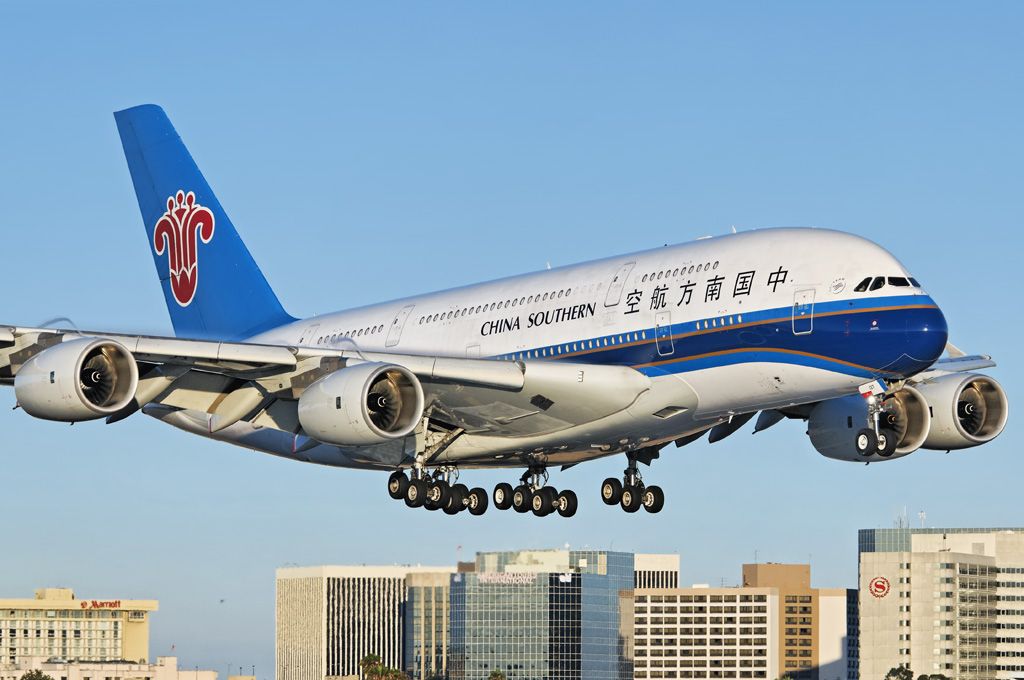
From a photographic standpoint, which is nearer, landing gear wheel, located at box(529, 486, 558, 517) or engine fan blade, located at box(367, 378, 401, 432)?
engine fan blade, located at box(367, 378, 401, 432)

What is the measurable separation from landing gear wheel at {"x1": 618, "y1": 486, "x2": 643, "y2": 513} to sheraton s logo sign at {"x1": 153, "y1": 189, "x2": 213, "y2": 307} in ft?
68.2

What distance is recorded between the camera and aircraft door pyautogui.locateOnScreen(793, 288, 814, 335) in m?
50.8

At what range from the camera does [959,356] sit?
59.7 m

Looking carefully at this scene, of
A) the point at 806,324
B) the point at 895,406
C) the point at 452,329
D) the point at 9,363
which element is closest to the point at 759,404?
the point at 806,324

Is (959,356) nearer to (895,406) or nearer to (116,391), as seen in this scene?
(895,406)

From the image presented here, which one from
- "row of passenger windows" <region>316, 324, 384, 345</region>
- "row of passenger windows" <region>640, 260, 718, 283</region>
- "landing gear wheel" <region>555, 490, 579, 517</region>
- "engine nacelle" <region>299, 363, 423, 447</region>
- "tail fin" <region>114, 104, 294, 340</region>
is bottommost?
"landing gear wheel" <region>555, 490, 579, 517</region>

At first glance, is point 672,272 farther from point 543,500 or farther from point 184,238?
point 184,238

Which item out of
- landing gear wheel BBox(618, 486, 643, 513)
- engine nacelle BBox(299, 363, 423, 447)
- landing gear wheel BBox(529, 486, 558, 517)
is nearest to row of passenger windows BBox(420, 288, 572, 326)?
engine nacelle BBox(299, 363, 423, 447)

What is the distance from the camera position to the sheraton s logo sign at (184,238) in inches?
2899

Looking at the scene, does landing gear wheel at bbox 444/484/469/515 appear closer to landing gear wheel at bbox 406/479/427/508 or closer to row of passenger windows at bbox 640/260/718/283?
landing gear wheel at bbox 406/479/427/508

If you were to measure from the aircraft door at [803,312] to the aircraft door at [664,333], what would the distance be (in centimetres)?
400

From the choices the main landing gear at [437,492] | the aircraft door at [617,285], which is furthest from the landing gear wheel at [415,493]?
the aircraft door at [617,285]

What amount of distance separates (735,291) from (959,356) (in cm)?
1126

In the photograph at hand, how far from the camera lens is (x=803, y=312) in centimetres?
5084
